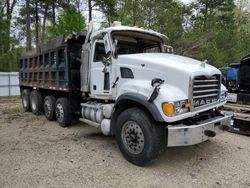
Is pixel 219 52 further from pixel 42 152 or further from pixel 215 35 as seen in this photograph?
pixel 42 152

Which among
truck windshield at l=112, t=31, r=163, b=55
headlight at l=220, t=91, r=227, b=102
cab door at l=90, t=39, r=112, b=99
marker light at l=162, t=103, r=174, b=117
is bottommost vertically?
marker light at l=162, t=103, r=174, b=117

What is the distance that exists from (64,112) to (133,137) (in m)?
3.15

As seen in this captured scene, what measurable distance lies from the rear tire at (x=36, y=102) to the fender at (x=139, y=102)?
191 inches

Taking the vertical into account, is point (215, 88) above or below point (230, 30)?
below

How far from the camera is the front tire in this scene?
160 inches

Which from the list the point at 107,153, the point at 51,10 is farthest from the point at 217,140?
the point at 51,10

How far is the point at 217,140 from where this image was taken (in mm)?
5797

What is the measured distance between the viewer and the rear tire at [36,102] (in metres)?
8.83

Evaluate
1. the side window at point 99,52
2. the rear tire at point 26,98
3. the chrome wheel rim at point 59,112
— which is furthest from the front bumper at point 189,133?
the rear tire at point 26,98

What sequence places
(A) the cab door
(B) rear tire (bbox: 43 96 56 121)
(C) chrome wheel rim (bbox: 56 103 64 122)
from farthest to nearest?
1. (B) rear tire (bbox: 43 96 56 121)
2. (C) chrome wheel rim (bbox: 56 103 64 122)
3. (A) the cab door

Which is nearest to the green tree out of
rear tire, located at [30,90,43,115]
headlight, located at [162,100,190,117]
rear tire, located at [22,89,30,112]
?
rear tire, located at [22,89,30,112]

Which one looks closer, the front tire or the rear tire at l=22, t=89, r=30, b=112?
the front tire

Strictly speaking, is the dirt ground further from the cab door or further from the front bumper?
the cab door

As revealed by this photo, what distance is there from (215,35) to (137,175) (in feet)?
53.0
